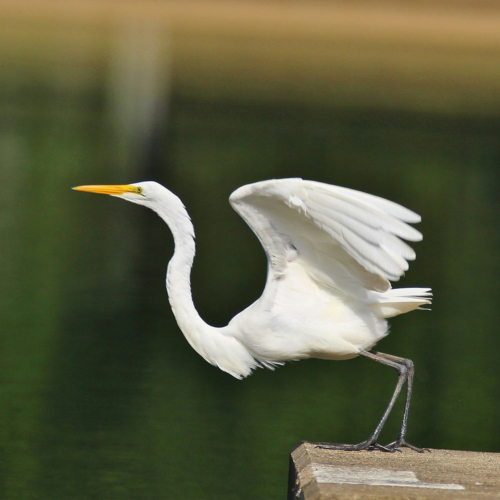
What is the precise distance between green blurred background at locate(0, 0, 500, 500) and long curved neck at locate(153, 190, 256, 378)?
4.37ft

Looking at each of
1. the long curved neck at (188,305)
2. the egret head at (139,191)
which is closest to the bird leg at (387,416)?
the long curved neck at (188,305)

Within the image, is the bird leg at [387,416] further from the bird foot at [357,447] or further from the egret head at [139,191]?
the egret head at [139,191]

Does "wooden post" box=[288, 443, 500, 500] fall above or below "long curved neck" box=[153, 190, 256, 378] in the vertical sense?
below

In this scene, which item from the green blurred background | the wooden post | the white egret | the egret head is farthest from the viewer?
the green blurred background

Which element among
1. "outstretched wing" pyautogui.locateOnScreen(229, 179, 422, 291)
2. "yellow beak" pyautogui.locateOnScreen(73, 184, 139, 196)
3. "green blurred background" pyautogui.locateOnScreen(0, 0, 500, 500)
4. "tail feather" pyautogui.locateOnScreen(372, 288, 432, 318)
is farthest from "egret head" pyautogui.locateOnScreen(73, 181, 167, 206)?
"green blurred background" pyautogui.locateOnScreen(0, 0, 500, 500)

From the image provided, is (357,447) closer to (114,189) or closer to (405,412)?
(405,412)

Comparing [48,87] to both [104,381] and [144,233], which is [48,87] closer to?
[144,233]

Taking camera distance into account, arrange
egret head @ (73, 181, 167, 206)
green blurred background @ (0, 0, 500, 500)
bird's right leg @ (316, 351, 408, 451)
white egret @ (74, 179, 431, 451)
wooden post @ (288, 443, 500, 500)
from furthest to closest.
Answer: green blurred background @ (0, 0, 500, 500), egret head @ (73, 181, 167, 206), bird's right leg @ (316, 351, 408, 451), white egret @ (74, 179, 431, 451), wooden post @ (288, 443, 500, 500)

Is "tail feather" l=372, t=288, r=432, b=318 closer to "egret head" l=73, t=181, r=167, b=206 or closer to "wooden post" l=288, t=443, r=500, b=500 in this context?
"wooden post" l=288, t=443, r=500, b=500

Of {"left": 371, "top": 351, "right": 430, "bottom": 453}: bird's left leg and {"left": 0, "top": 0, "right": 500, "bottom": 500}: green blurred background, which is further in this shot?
{"left": 0, "top": 0, "right": 500, "bottom": 500}: green blurred background

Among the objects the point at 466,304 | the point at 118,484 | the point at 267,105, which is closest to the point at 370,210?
the point at 118,484

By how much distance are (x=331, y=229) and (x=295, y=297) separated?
57cm

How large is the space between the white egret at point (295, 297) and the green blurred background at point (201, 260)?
1.46m

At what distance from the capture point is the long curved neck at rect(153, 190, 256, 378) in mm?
3646
